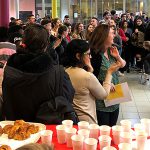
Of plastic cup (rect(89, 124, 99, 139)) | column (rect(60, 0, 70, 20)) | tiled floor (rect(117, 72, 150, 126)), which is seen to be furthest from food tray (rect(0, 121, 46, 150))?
column (rect(60, 0, 70, 20))

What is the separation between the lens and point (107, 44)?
10.5ft

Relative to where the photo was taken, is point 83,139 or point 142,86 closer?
point 83,139

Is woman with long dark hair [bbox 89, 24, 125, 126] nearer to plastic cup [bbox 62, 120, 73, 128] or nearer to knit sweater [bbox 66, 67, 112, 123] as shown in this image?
knit sweater [bbox 66, 67, 112, 123]

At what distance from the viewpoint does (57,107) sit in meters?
2.18

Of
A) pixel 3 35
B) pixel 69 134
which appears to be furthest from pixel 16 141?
pixel 3 35

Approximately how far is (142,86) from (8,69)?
18.5 ft

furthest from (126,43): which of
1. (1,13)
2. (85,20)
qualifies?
(85,20)

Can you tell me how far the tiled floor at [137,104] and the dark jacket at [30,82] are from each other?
284 cm

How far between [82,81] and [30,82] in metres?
0.58

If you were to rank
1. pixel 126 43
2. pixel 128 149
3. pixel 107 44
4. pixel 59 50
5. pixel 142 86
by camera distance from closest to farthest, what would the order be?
pixel 128 149
pixel 107 44
pixel 59 50
pixel 142 86
pixel 126 43

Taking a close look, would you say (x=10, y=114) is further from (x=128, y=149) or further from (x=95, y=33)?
(x=95, y=33)

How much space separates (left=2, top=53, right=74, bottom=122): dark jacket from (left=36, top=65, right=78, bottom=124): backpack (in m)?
0.02

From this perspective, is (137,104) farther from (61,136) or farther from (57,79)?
(61,136)

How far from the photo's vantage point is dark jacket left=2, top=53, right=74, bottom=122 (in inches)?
84.6
